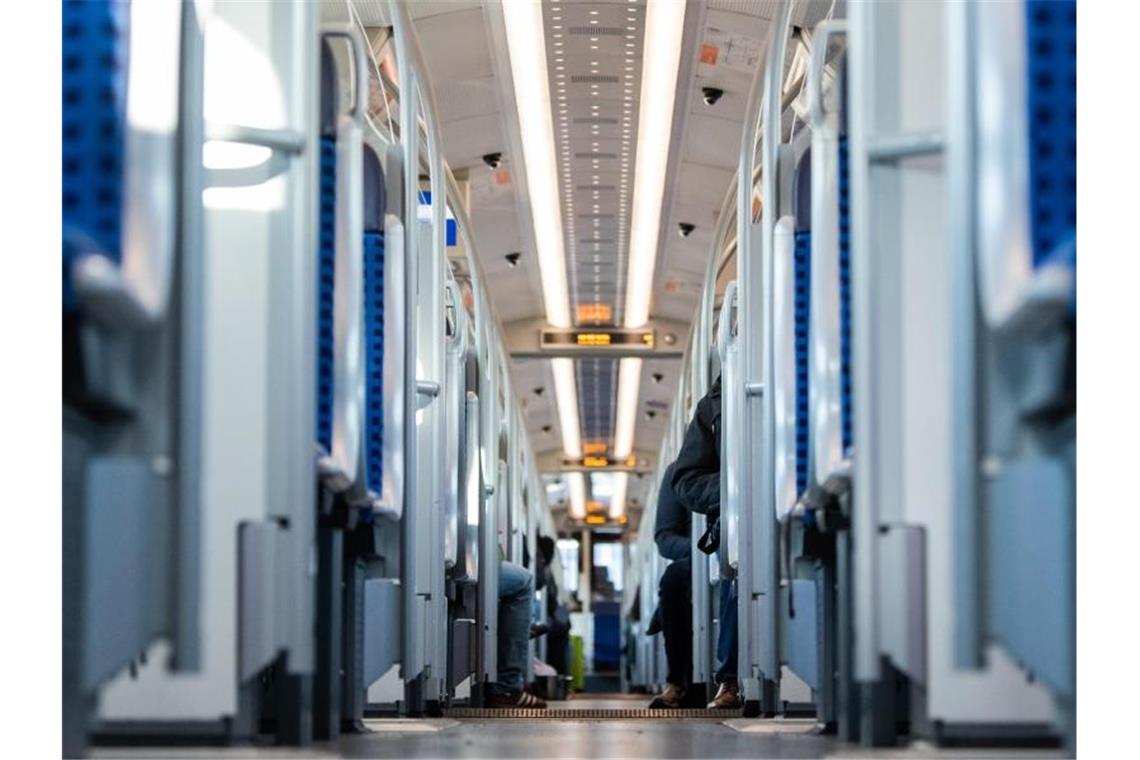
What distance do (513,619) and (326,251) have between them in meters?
7.39

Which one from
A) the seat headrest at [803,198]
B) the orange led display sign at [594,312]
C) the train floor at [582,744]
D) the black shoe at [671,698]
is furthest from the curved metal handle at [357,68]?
the orange led display sign at [594,312]

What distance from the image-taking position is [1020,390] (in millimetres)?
2840

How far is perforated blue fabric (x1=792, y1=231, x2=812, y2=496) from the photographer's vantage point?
489 cm

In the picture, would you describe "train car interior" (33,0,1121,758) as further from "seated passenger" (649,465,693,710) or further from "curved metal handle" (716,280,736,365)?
"seated passenger" (649,465,693,710)

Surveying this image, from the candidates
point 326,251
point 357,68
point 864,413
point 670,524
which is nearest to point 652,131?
point 670,524

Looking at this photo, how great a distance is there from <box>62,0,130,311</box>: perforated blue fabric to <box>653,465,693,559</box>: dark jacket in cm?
663

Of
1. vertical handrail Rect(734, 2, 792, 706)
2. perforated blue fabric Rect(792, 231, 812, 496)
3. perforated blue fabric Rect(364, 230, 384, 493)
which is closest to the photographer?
perforated blue fabric Rect(364, 230, 384, 493)

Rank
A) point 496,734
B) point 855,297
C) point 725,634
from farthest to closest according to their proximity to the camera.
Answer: point 725,634, point 496,734, point 855,297

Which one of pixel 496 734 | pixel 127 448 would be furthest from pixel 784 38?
pixel 127 448

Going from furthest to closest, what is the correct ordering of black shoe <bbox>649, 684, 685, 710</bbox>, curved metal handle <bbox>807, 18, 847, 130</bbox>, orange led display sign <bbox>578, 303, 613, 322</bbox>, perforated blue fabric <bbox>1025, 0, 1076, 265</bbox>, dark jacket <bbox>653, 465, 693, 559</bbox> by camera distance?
orange led display sign <bbox>578, 303, 613, 322</bbox>, black shoe <bbox>649, 684, 685, 710</bbox>, dark jacket <bbox>653, 465, 693, 559</bbox>, curved metal handle <bbox>807, 18, 847, 130</bbox>, perforated blue fabric <bbox>1025, 0, 1076, 265</bbox>

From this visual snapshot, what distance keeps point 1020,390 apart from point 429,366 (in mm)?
4623

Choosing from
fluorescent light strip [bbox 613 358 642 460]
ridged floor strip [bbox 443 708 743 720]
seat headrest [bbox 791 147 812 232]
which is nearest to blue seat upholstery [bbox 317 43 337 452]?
seat headrest [bbox 791 147 812 232]
